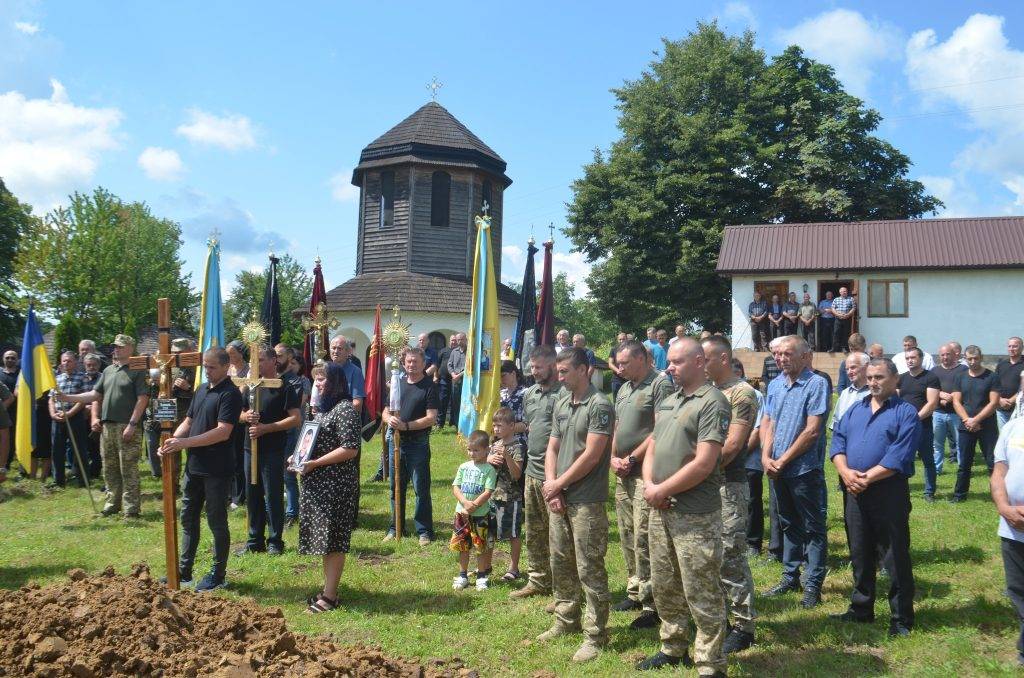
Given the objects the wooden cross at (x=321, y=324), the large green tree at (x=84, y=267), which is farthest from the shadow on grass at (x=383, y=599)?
the large green tree at (x=84, y=267)

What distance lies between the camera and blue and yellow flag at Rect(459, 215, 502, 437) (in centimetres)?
845

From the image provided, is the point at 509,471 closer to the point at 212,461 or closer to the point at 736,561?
the point at 736,561

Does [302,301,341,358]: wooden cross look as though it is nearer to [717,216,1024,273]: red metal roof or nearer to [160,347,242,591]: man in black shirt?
[160,347,242,591]: man in black shirt

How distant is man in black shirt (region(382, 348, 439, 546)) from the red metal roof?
1948 cm

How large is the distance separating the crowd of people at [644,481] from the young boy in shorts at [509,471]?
22mm

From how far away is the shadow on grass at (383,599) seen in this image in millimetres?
6109

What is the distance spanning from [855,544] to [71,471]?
40.1ft

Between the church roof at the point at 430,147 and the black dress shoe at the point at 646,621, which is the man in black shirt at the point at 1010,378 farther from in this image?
the church roof at the point at 430,147

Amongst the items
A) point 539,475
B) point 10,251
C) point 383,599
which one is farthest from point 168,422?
point 10,251

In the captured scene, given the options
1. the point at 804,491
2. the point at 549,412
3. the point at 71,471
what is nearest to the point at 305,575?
the point at 549,412

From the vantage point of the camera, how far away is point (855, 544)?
18.2ft

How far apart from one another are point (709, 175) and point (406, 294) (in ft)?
43.3

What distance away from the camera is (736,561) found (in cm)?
528

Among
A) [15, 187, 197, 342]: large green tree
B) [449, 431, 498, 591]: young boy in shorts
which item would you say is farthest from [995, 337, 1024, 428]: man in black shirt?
[15, 187, 197, 342]: large green tree
